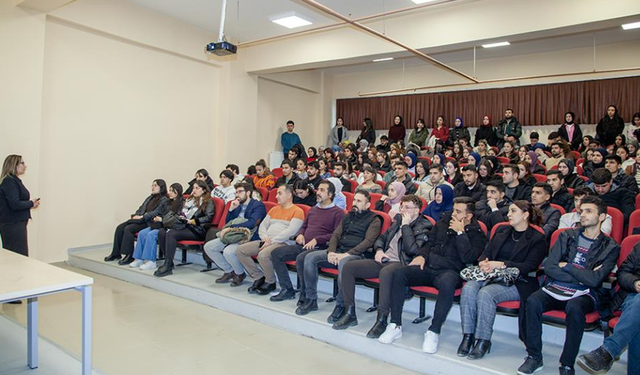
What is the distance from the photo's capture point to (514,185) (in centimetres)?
464

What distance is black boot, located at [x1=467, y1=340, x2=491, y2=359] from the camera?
2.75m

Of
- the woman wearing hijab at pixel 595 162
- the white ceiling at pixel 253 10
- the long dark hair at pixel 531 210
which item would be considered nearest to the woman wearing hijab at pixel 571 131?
the woman wearing hijab at pixel 595 162

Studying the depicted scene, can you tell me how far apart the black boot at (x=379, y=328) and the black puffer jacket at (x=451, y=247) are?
1.64 ft

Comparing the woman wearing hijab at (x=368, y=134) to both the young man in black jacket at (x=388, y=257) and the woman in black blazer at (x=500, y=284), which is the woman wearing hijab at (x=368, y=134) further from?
the woman in black blazer at (x=500, y=284)

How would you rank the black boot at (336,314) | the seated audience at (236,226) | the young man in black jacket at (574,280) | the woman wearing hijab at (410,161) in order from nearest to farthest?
the young man in black jacket at (574,280), the black boot at (336,314), the seated audience at (236,226), the woman wearing hijab at (410,161)

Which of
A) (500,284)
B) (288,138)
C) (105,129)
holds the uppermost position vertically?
(288,138)

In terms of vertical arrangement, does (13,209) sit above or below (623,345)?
above

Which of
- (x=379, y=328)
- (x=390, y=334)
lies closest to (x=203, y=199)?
(x=379, y=328)

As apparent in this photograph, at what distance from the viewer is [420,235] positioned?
3449 mm

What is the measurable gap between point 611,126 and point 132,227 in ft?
26.1

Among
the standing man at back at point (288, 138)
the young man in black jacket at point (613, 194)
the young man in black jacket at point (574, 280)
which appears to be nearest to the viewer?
the young man in black jacket at point (574, 280)

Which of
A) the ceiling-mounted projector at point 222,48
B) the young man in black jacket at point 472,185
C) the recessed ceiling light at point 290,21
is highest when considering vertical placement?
the recessed ceiling light at point 290,21

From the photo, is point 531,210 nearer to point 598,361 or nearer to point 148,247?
point 598,361

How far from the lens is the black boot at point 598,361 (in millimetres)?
2354
